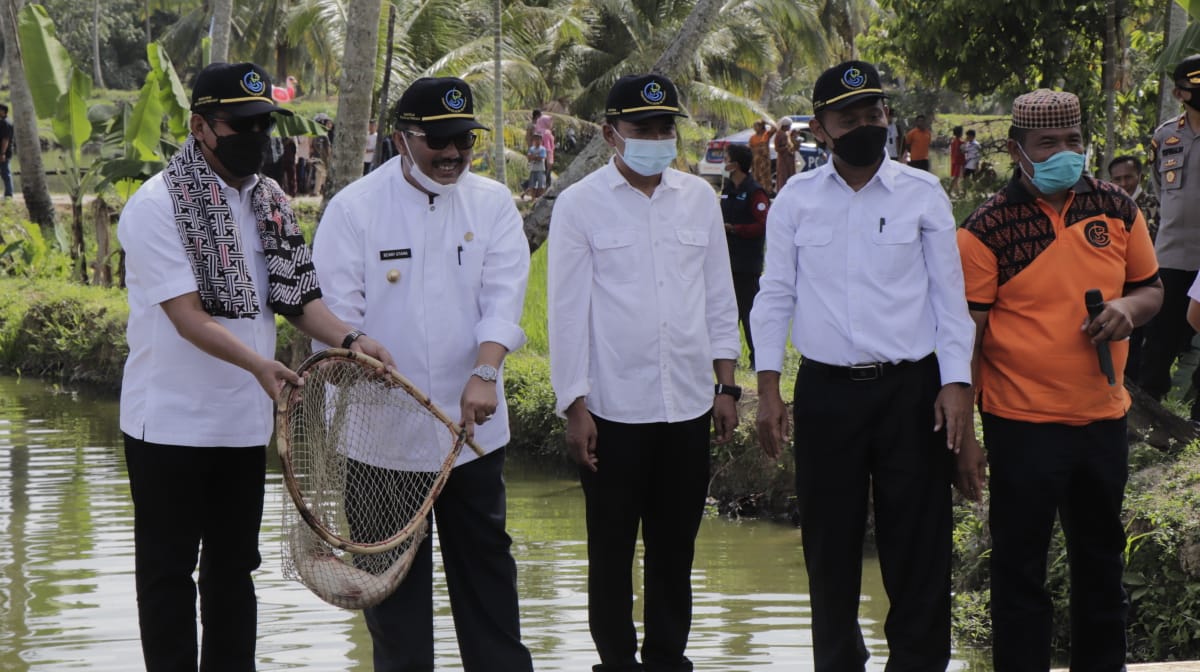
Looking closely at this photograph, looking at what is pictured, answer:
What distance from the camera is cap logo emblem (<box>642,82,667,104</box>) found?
176 inches

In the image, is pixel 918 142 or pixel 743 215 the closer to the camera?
pixel 743 215

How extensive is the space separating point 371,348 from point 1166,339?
470 cm

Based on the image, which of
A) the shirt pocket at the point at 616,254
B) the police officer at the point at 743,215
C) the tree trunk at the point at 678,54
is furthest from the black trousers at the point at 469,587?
the tree trunk at the point at 678,54

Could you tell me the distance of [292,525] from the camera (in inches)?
149

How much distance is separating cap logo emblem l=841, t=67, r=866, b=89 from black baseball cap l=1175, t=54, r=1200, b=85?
2.05 metres

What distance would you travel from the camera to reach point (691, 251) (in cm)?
452

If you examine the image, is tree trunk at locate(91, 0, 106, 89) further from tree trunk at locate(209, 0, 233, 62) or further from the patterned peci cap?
the patterned peci cap

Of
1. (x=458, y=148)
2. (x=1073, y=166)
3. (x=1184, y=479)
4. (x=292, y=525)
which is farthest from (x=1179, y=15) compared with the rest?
(x=292, y=525)

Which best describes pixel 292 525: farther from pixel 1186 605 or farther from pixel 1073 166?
pixel 1186 605

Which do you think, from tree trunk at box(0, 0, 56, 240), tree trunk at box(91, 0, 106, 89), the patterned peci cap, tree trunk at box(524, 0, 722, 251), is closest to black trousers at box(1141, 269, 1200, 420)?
the patterned peci cap

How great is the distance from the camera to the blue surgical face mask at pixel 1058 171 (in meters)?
4.01

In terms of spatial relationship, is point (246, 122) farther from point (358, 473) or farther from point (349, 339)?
point (358, 473)

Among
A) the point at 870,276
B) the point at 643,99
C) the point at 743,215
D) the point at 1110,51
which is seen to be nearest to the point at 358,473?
the point at 643,99

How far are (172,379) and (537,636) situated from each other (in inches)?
103
